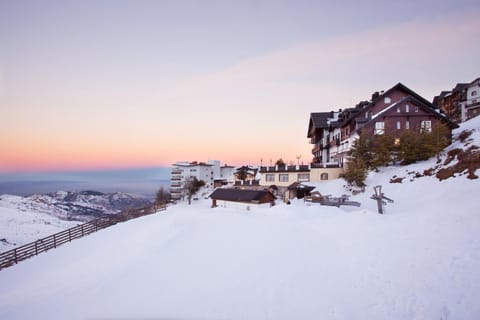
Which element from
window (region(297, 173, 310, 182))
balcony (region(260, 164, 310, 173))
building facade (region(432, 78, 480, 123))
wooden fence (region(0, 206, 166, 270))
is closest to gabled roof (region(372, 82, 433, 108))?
balcony (region(260, 164, 310, 173))

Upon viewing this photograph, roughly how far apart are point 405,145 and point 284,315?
1117 inches

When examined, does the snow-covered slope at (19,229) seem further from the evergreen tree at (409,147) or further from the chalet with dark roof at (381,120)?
the evergreen tree at (409,147)

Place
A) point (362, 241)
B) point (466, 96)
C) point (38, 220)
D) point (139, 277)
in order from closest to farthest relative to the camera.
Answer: point (139, 277) → point (362, 241) → point (38, 220) → point (466, 96)

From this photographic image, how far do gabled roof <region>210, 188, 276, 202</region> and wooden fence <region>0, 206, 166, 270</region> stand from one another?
35.9 feet

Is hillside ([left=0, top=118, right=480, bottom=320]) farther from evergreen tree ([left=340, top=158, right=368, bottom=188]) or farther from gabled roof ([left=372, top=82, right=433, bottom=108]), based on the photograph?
gabled roof ([left=372, top=82, right=433, bottom=108])

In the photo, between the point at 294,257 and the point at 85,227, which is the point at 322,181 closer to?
the point at 294,257

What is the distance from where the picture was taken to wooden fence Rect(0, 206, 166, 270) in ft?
50.7

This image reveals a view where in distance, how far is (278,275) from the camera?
→ 736cm

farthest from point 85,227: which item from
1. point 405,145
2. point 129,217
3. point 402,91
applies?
point 402,91

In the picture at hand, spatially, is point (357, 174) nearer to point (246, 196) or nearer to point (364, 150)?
point (364, 150)

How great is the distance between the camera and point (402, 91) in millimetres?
34219

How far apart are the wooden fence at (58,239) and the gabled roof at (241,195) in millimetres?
10928

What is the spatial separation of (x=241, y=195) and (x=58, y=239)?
2133cm

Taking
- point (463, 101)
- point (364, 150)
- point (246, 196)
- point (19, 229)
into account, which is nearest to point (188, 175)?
point (19, 229)
